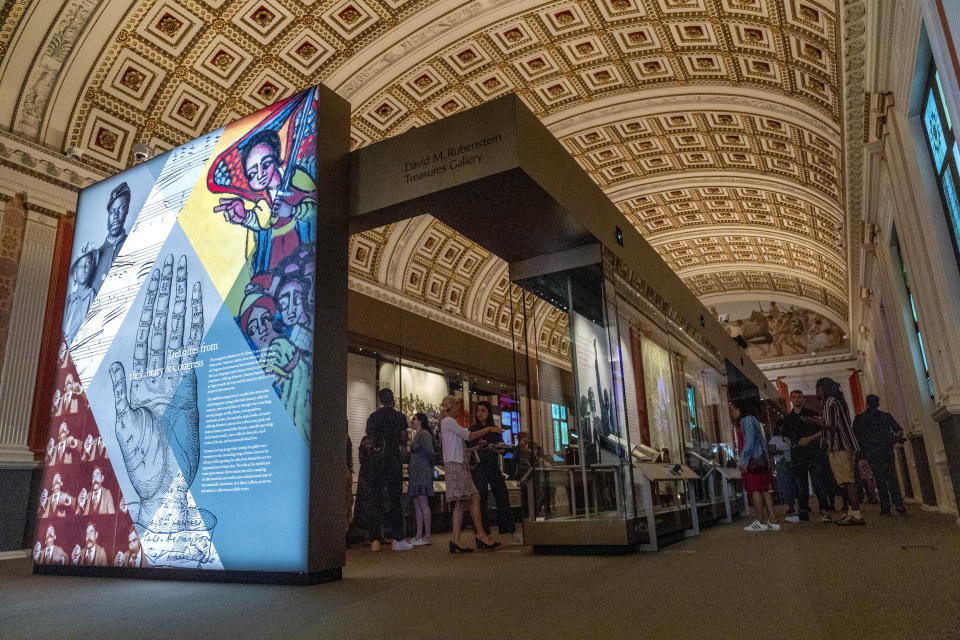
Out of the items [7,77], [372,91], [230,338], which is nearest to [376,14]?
[372,91]

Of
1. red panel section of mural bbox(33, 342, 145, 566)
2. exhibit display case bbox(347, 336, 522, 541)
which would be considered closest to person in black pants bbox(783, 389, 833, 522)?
exhibit display case bbox(347, 336, 522, 541)

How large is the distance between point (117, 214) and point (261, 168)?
178cm

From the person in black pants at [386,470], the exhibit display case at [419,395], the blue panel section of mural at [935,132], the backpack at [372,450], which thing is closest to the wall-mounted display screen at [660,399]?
the exhibit display case at [419,395]

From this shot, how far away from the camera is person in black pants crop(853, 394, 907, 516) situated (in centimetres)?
815

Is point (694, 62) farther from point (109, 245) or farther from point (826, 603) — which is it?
point (826, 603)

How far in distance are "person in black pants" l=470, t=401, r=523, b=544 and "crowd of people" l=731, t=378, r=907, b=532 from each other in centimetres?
258

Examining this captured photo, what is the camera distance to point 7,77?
314 inches

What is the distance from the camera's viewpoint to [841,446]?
23.1 ft

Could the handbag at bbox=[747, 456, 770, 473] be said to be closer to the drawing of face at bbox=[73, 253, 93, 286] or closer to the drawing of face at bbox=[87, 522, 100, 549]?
the drawing of face at bbox=[87, 522, 100, 549]

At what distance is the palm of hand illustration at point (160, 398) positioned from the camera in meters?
4.73

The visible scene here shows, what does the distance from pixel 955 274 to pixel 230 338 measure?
6.49 metres

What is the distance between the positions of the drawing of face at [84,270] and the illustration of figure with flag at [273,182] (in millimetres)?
1627

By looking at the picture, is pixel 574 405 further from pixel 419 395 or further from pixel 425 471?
pixel 419 395

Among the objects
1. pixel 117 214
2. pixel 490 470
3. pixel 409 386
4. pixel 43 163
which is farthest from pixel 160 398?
pixel 409 386
